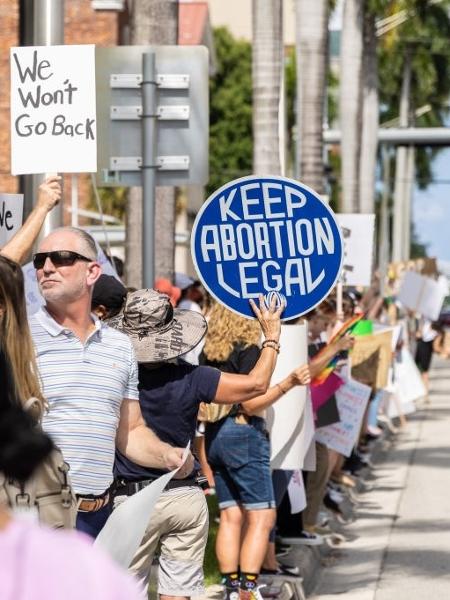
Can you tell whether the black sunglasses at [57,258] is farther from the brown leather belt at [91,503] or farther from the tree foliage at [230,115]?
the tree foliage at [230,115]

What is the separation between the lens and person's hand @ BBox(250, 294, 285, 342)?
6.58 m

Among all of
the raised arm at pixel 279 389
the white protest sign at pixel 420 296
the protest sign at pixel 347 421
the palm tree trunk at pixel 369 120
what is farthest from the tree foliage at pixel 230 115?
the raised arm at pixel 279 389

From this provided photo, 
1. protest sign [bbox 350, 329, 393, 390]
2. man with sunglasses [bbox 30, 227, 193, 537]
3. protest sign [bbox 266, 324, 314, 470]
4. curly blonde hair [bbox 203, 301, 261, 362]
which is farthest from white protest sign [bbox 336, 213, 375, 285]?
man with sunglasses [bbox 30, 227, 193, 537]

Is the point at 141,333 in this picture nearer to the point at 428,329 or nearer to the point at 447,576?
the point at 447,576

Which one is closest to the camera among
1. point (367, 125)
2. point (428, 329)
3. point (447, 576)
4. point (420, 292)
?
point (447, 576)

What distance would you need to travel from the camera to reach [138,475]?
6137mm

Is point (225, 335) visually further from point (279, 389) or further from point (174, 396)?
point (174, 396)

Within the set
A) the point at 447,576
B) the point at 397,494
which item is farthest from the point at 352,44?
the point at 447,576

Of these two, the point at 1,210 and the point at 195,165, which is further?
the point at 195,165

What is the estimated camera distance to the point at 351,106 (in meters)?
34.9

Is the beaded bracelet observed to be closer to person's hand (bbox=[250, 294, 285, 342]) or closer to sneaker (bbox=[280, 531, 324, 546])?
person's hand (bbox=[250, 294, 285, 342])

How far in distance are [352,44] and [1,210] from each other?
95.8 ft

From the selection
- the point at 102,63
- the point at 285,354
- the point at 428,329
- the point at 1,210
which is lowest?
the point at 428,329

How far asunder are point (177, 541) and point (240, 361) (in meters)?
1.91
